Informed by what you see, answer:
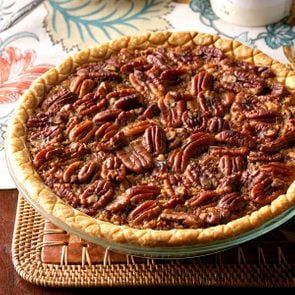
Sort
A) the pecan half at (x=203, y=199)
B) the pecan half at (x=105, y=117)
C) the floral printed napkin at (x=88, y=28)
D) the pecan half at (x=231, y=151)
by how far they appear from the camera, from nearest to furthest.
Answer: the pecan half at (x=203, y=199) < the pecan half at (x=231, y=151) < the pecan half at (x=105, y=117) < the floral printed napkin at (x=88, y=28)

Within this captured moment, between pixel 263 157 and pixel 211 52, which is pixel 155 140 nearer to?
pixel 263 157

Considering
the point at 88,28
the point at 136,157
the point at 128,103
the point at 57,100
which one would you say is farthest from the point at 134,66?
the point at 88,28

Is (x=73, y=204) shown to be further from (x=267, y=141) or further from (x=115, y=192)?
(x=267, y=141)

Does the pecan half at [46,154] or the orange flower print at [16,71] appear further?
the orange flower print at [16,71]

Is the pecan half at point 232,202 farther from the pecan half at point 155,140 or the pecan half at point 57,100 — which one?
the pecan half at point 57,100

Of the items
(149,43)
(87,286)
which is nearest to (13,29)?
(149,43)

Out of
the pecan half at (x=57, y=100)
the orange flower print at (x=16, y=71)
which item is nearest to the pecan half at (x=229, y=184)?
the pecan half at (x=57, y=100)

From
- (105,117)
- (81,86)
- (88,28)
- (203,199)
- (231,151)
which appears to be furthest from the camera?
(88,28)
